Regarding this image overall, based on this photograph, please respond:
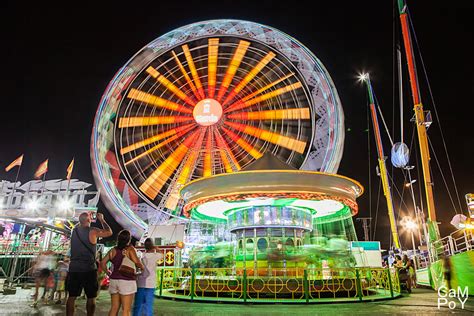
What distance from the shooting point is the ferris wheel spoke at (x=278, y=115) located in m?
17.8

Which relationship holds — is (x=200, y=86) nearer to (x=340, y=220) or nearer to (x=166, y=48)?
(x=166, y=48)

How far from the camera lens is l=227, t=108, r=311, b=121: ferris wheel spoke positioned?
17.8 m

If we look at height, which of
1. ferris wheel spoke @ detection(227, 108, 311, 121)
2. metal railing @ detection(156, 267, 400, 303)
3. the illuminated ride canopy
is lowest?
metal railing @ detection(156, 267, 400, 303)

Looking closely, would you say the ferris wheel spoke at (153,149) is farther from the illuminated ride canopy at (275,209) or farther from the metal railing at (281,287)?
the metal railing at (281,287)

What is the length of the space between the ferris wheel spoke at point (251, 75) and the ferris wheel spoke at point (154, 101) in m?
2.44

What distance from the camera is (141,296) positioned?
432 cm

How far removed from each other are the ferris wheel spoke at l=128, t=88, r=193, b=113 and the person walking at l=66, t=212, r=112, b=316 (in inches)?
615

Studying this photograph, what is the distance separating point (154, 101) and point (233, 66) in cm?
485

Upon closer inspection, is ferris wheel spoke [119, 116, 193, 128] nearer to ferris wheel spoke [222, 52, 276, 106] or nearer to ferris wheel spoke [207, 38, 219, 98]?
ferris wheel spoke [207, 38, 219, 98]

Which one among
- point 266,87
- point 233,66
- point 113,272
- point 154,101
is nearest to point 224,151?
point 266,87

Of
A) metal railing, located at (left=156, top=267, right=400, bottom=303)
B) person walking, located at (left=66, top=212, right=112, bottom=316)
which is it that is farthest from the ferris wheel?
person walking, located at (left=66, top=212, right=112, bottom=316)

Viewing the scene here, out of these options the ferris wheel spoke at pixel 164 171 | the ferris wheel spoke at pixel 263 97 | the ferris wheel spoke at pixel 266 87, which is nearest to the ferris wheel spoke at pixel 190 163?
the ferris wheel spoke at pixel 164 171

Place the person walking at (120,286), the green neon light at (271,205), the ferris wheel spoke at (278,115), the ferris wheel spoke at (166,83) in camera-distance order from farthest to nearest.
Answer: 1. the ferris wheel spoke at (166,83)
2. the ferris wheel spoke at (278,115)
3. the green neon light at (271,205)
4. the person walking at (120,286)

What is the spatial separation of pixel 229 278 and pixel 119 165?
11.6 metres
